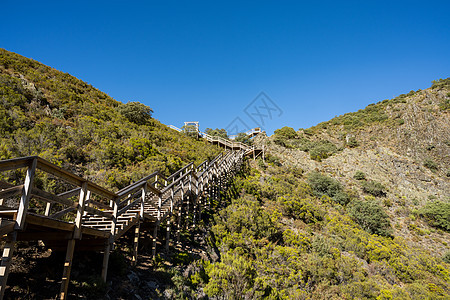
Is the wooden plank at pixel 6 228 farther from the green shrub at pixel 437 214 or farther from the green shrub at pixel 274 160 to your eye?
the green shrub at pixel 437 214

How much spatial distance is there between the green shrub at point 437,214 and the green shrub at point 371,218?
14.6 ft

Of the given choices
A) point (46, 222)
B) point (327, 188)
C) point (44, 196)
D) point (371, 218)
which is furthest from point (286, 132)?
point (46, 222)

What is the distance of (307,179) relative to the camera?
87.3ft

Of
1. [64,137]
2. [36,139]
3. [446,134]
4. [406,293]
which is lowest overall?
[406,293]

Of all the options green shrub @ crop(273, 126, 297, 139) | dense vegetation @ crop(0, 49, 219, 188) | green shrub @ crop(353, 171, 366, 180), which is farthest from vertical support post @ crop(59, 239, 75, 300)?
green shrub @ crop(273, 126, 297, 139)

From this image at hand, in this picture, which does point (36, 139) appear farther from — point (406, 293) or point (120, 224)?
point (406, 293)

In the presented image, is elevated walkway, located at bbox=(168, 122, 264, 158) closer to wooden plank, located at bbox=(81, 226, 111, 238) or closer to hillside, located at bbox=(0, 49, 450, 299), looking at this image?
hillside, located at bbox=(0, 49, 450, 299)

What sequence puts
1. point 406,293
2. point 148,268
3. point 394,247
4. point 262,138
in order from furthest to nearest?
1. point 262,138
2. point 394,247
3. point 406,293
4. point 148,268

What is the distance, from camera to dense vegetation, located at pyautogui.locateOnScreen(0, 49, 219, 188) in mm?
10859

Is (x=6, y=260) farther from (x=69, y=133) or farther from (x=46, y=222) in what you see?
(x=69, y=133)

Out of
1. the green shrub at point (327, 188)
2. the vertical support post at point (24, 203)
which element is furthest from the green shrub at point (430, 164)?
the vertical support post at point (24, 203)

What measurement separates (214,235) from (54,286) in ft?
23.5

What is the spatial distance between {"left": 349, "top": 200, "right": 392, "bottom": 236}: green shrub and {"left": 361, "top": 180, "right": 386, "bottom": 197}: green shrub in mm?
3905

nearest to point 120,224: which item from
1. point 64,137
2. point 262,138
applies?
point 64,137
